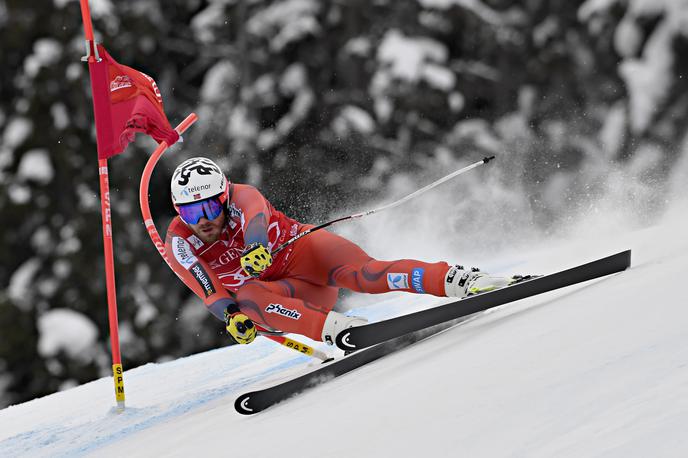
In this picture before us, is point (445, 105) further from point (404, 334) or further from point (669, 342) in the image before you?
A: point (669, 342)

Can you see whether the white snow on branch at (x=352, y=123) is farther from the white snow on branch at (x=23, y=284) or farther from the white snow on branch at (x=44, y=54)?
the white snow on branch at (x=23, y=284)

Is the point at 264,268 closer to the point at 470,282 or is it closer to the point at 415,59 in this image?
the point at 470,282

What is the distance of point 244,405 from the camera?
3.56m

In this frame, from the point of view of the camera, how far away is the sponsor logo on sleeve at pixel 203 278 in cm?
438

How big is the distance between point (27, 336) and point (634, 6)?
757 centimetres

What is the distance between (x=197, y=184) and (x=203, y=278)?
440mm

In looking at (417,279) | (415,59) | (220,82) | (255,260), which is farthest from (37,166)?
(417,279)

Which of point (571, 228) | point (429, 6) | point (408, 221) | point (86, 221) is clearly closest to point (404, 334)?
point (571, 228)

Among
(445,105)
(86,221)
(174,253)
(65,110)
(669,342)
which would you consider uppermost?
(65,110)

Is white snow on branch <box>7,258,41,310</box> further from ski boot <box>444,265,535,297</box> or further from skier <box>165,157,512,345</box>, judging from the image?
ski boot <box>444,265,535,297</box>

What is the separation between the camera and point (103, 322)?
11141 millimetres

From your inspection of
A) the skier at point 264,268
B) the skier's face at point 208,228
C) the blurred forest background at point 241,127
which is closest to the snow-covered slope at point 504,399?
the skier at point 264,268

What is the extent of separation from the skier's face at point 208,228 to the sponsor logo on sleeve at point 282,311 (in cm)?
56

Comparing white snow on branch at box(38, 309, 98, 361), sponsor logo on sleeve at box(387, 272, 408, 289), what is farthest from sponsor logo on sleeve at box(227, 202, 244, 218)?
white snow on branch at box(38, 309, 98, 361)
